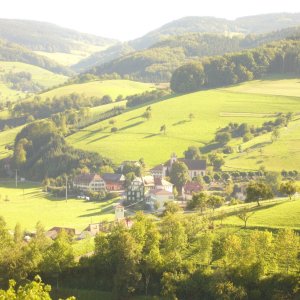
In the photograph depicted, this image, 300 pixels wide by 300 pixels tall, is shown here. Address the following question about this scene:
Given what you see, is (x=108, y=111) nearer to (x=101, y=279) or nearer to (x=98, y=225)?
(x=98, y=225)

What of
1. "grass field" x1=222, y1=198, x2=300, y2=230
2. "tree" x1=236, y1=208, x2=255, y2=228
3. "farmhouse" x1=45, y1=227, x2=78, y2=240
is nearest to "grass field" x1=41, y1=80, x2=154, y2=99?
"farmhouse" x1=45, y1=227, x2=78, y2=240

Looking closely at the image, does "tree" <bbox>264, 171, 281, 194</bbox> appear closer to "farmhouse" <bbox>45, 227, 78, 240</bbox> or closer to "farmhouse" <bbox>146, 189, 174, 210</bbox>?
"farmhouse" <bbox>146, 189, 174, 210</bbox>

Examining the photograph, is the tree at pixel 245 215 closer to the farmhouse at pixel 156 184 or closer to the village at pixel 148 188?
the village at pixel 148 188

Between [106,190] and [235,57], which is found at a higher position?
[235,57]

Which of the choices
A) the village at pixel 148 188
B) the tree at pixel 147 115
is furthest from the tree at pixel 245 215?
the tree at pixel 147 115

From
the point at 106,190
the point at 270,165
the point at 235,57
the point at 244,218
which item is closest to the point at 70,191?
the point at 106,190
